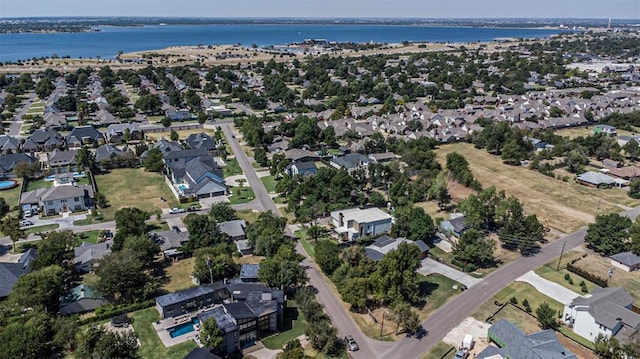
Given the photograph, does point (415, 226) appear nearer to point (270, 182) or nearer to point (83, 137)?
point (270, 182)

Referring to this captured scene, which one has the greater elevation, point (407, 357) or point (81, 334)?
point (81, 334)

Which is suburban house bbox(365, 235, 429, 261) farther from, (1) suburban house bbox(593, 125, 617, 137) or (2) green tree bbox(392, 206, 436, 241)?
(1) suburban house bbox(593, 125, 617, 137)

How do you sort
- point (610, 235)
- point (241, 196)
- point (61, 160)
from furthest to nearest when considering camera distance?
point (61, 160) → point (241, 196) → point (610, 235)

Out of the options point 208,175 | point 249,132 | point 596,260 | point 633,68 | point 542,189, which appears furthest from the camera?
point 633,68

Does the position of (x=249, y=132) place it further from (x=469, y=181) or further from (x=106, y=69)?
(x=106, y=69)

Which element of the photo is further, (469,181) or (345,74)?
(345,74)

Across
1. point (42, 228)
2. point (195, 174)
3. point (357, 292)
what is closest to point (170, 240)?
point (42, 228)

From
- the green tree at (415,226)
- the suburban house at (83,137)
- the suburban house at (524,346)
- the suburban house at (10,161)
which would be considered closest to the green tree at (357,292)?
the suburban house at (524,346)

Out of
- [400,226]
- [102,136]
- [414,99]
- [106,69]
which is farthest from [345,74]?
[400,226]

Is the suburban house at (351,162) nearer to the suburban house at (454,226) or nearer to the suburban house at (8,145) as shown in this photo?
the suburban house at (454,226)
